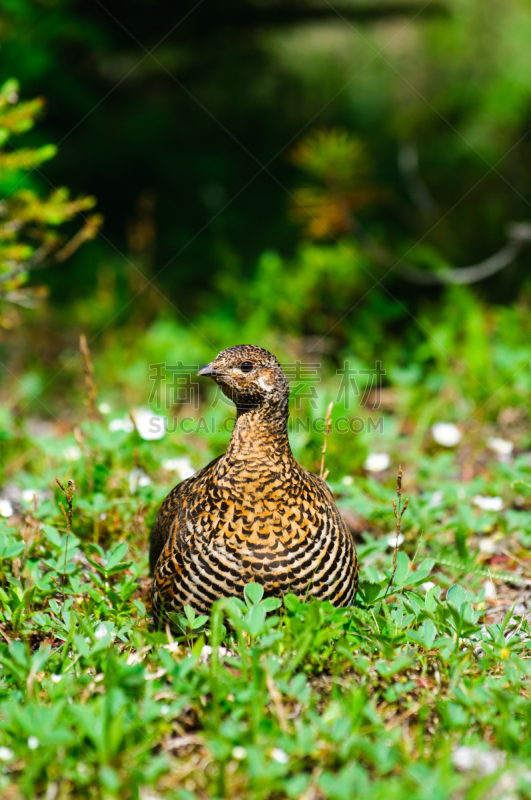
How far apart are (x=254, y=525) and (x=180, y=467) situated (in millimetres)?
1532

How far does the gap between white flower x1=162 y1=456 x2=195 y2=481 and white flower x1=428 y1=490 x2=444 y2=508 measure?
136 centimetres

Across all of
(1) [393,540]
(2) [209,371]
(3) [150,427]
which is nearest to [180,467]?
(3) [150,427]

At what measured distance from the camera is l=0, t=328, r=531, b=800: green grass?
1.94 meters

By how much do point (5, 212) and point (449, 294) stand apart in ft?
12.3

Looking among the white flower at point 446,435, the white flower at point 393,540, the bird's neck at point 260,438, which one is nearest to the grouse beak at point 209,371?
the bird's neck at point 260,438

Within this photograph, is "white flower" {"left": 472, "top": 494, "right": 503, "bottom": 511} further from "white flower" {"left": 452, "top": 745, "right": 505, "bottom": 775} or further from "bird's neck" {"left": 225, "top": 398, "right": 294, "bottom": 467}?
"white flower" {"left": 452, "top": 745, "right": 505, "bottom": 775}

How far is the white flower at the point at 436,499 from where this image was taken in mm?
3624

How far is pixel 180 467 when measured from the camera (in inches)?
160

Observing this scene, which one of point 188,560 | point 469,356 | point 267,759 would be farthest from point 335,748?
point 469,356

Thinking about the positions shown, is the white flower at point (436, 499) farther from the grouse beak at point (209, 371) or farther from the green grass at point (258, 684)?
the grouse beak at point (209, 371)

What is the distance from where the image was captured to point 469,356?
17.7 ft

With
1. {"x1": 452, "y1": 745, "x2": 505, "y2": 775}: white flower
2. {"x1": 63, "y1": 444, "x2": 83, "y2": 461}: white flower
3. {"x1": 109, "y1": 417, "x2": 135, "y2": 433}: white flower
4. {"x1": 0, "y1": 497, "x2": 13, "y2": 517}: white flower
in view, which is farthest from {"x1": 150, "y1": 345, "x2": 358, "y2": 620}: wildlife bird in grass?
{"x1": 63, "y1": 444, "x2": 83, "y2": 461}: white flower

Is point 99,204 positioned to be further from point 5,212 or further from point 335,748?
point 335,748

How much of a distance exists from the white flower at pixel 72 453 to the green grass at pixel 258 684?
0.68m
